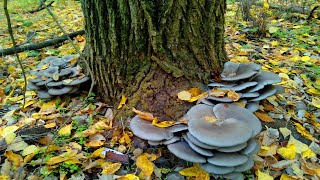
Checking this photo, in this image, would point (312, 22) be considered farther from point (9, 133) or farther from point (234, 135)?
point (9, 133)

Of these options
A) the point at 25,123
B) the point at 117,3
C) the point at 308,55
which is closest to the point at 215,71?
the point at 117,3

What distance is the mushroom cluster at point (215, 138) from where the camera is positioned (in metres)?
1.86

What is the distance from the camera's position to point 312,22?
220 inches

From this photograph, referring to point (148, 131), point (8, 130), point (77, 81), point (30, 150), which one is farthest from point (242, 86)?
point (8, 130)

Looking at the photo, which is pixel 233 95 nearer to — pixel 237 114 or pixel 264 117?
pixel 237 114

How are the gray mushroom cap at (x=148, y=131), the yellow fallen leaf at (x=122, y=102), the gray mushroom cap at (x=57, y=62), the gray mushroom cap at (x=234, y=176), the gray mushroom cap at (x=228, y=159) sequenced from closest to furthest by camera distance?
the gray mushroom cap at (x=228, y=159), the gray mushroom cap at (x=234, y=176), the gray mushroom cap at (x=148, y=131), the yellow fallen leaf at (x=122, y=102), the gray mushroom cap at (x=57, y=62)

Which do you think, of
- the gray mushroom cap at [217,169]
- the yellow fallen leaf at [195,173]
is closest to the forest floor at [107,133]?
the yellow fallen leaf at [195,173]

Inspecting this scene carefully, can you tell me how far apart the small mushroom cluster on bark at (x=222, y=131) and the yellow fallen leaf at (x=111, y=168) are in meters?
0.30

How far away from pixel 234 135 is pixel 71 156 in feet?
4.06

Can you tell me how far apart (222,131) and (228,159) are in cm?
20

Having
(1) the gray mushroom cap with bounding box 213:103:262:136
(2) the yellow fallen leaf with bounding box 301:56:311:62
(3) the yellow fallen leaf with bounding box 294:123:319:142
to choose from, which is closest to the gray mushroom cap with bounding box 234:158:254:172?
(1) the gray mushroom cap with bounding box 213:103:262:136

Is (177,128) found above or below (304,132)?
above

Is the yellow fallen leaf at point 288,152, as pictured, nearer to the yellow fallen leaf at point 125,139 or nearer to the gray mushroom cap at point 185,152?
the gray mushroom cap at point 185,152

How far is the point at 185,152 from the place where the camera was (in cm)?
195
